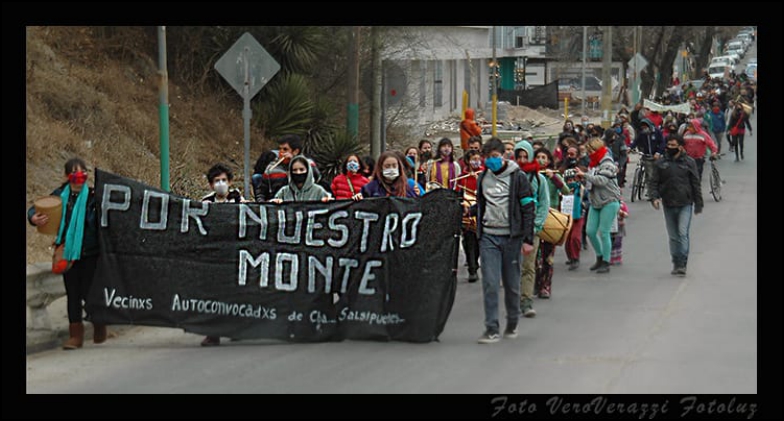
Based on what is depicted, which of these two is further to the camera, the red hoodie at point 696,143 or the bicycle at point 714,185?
the bicycle at point 714,185

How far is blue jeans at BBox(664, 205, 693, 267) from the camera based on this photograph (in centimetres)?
1462

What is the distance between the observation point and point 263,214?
10805 millimetres

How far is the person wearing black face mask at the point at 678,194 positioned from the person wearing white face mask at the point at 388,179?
4033 millimetres

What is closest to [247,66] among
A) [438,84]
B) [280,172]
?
[280,172]

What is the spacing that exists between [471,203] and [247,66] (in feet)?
10.3

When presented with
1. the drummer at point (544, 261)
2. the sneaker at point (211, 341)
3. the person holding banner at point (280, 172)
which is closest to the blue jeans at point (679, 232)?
the drummer at point (544, 261)

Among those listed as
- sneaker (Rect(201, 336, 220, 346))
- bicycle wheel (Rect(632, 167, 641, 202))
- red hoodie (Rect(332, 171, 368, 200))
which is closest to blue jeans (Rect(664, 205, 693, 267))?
red hoodie (Rect(332, 171, 368, 200))

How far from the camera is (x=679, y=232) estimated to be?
14.6m

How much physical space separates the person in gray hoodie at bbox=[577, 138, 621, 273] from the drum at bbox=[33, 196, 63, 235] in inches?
270

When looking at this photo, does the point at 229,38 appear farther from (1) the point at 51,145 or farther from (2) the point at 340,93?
(1) the point at 51,145

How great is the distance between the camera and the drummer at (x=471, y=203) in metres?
14.0

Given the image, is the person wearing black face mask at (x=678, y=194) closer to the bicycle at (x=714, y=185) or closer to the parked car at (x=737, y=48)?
the bicycle at (x=714, y=185)
